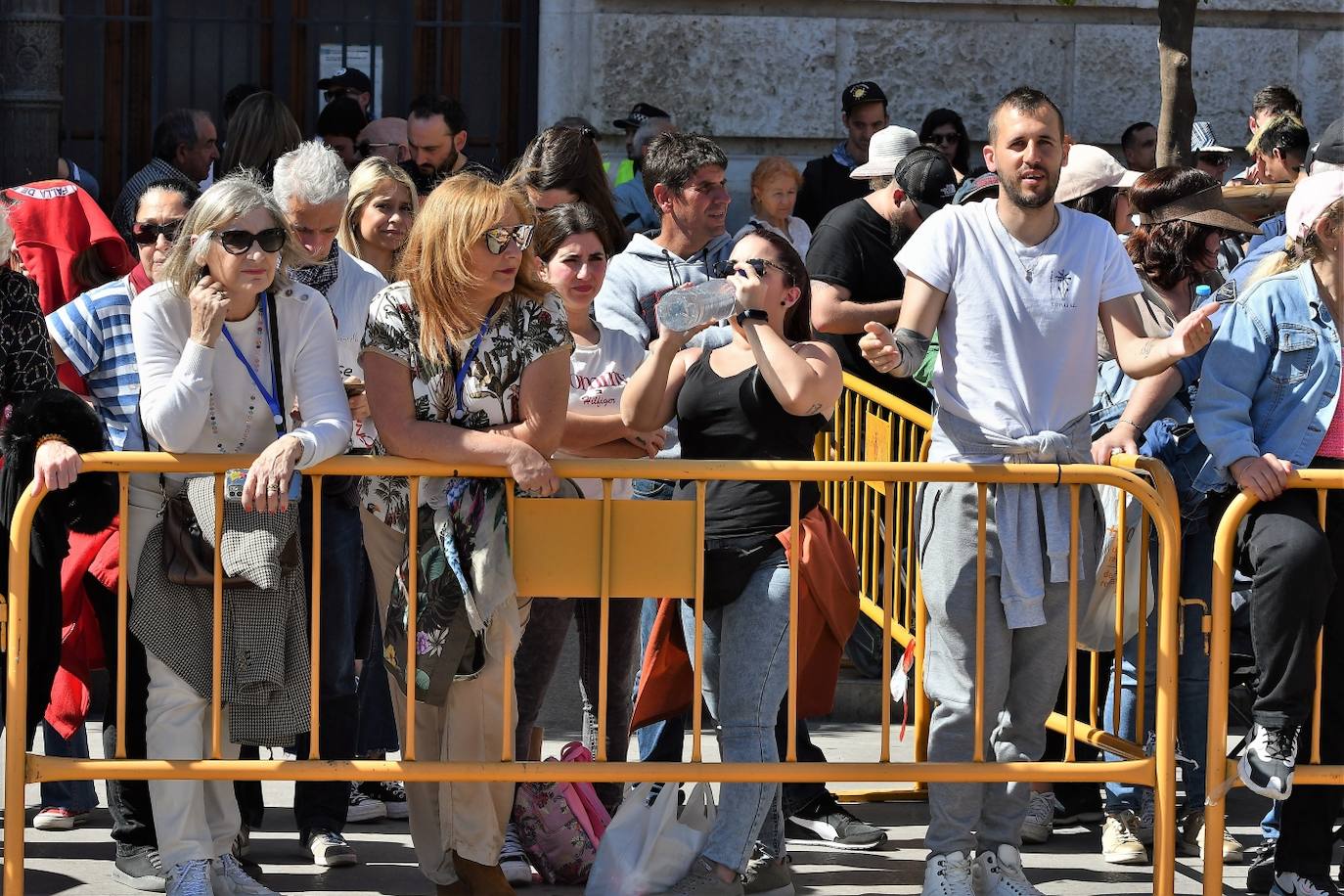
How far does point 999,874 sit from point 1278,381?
1.54m

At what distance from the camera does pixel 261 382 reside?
5.16m

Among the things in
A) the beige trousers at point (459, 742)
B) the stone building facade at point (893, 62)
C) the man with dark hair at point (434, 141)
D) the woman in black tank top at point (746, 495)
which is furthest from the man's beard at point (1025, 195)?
the stone building facade at point (893, 62)

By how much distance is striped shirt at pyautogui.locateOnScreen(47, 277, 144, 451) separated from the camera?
568 centimetres

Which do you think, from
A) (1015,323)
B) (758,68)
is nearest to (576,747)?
(1015,323)

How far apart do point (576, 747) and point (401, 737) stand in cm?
55

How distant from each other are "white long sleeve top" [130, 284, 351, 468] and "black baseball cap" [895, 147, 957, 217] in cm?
285

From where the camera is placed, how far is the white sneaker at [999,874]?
214 inches

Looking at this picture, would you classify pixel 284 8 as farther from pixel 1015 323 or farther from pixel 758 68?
pixel 1015 323

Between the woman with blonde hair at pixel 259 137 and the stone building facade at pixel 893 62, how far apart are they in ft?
10.8

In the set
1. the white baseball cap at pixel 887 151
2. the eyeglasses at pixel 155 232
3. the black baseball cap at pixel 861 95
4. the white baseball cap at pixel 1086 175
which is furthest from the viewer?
the black baseball cap at pixel 861 95

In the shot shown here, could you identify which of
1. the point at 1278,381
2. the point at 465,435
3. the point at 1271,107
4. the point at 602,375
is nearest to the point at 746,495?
the point at 602,375

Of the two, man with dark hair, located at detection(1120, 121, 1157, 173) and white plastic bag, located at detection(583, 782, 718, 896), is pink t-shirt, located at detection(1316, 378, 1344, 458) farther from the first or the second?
man with dark hair, located at detection(1120, 121, 1157, 173)

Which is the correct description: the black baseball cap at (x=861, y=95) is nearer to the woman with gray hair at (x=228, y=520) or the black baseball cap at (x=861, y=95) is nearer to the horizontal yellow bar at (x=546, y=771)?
the woman with gray hair at (x=228, y=520)

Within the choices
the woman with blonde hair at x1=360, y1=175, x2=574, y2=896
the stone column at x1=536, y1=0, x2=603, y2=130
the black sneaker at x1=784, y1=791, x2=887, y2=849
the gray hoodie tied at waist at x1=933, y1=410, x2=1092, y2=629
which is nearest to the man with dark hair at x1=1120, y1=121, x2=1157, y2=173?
the stone column at x1=536, y1=0, x2=603, y2=130
